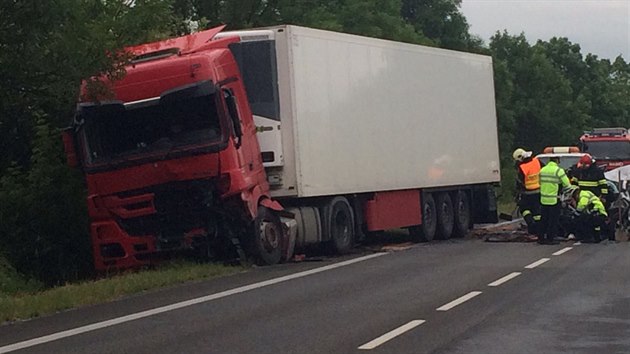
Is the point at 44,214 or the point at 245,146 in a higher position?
the point at 245,146

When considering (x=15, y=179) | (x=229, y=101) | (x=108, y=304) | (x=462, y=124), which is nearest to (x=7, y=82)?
(x=15, y=179)

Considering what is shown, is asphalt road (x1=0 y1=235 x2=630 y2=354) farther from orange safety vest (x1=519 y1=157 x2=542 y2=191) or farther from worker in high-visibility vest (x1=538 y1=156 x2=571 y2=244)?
orange safety vest (x1=519 y1=157 x2=542 y2=191)

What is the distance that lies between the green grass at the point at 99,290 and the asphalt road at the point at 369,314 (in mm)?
311

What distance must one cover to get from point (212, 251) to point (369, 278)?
3.37 m

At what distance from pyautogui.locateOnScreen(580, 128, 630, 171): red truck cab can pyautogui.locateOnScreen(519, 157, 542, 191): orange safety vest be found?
18345mm

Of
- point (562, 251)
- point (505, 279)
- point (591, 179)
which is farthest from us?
point (591, 179)

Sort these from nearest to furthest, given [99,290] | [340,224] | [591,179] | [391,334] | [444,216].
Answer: [391,334], [99,290], [340,224], [591,179], [444,216]

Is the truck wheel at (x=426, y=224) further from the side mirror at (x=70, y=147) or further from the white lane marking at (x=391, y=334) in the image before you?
the white lane marking at (x=391, y=334)

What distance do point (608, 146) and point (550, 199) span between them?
65.5ft

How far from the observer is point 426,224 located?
25.3 metres

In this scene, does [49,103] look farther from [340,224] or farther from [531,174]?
[531,174]

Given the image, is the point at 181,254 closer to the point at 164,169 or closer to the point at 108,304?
the point at 164,169

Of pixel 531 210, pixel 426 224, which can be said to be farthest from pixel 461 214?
pixel 531 210

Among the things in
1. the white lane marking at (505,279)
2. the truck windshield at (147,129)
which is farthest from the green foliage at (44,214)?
the white lane marking at (505,279)
